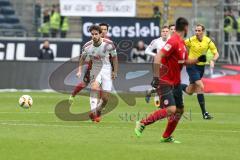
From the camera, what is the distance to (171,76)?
15.2 m

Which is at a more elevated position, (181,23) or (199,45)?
(181,23)

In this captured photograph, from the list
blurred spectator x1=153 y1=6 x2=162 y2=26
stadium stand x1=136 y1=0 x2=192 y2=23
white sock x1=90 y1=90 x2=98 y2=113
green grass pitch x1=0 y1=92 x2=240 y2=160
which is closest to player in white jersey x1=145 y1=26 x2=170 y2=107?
green grass pitch x1=0 y1=92 x2=240 y2=160

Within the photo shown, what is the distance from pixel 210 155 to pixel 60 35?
25724 millimetres

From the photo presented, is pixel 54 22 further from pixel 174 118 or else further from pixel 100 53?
pixel 174 118

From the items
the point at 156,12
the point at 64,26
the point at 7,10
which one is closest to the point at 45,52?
the point at 64,26

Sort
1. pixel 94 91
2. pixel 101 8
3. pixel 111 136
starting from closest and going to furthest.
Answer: pixel 111 136
pixel 94 91
pixel 101 8

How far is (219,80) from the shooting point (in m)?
31.8

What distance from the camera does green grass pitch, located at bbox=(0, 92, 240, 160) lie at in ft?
43.9

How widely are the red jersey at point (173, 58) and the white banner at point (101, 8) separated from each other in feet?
70.9

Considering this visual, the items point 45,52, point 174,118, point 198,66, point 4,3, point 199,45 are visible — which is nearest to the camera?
point 174,118

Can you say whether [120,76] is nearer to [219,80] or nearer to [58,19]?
[219,80]

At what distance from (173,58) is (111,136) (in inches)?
87.2

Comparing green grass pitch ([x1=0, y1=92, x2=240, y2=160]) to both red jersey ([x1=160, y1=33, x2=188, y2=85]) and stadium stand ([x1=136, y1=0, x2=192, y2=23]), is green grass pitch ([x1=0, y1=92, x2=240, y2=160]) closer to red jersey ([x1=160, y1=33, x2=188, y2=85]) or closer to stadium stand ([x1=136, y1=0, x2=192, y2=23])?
red jersey ([x1=160, y1=33, x2=188, y2=85])

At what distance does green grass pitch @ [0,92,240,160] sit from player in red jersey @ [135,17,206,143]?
51cm
